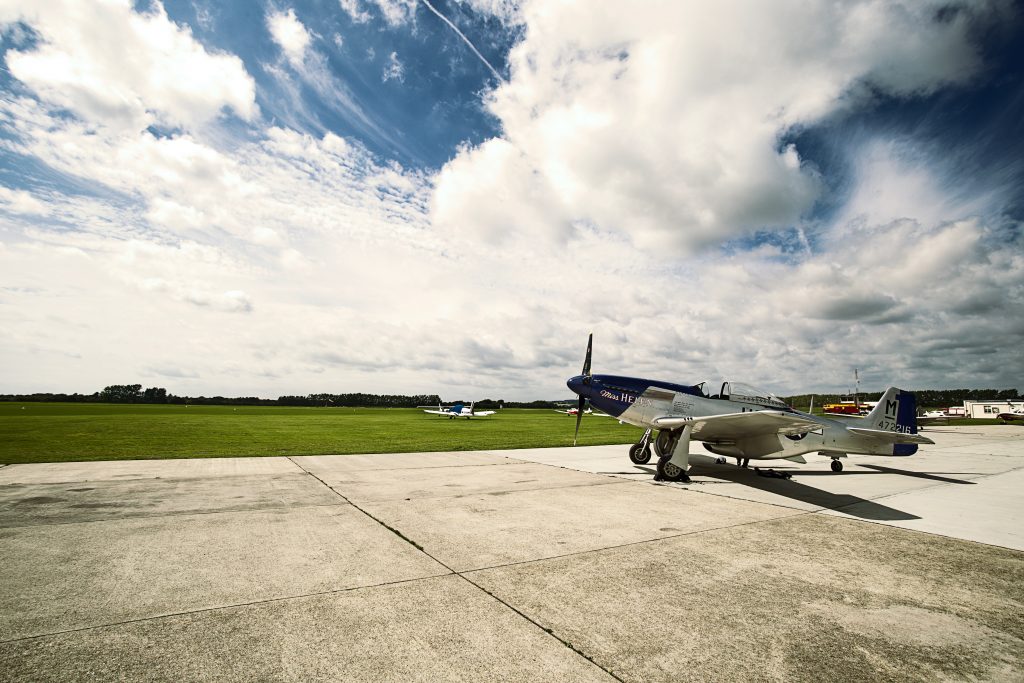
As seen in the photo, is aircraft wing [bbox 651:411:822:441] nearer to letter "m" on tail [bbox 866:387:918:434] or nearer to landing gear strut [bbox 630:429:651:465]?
landing gear strut [bbox 630:429:651:465]

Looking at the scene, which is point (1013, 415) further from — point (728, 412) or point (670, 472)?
point (670, 472)

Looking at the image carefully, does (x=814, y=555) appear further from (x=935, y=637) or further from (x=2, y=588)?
(x=2, y=588)

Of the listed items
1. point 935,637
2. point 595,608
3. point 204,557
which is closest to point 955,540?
point 935,637

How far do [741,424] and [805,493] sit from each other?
6.00 feet

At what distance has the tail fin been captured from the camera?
13016 mm

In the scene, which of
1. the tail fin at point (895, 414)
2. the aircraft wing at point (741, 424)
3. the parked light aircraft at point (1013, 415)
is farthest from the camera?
the parked light aircraft at point (1013, 415)

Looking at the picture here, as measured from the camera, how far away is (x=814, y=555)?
17.1ft

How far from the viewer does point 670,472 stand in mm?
10430

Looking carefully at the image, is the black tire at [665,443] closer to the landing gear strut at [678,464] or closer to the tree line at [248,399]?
the landing gear strut at [678,464]

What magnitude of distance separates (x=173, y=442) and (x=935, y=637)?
22119 mm

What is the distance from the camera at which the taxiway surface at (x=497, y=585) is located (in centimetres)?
288

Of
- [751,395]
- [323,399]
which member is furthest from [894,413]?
[323,399]

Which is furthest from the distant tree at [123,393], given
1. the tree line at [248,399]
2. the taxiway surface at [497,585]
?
the taxiway surface at [497,585]

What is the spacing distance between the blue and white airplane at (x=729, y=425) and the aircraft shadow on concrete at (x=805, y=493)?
1.94 ft
